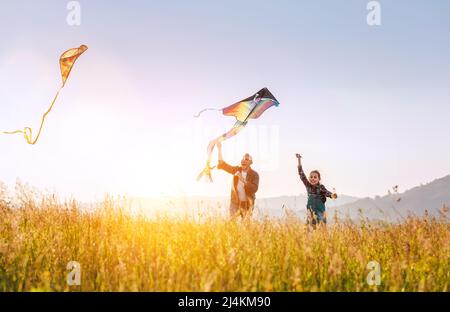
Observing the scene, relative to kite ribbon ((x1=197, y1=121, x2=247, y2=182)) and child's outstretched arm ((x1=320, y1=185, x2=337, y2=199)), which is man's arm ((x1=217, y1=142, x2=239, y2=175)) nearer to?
kite ribbon ((x1=197, y1=121, x2=247, y2=182))

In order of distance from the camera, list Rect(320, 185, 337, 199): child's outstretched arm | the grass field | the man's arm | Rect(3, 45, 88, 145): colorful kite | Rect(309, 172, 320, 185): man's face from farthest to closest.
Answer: the man's arm
Rect(309, 172, 320, 185): man's face
Rect(320, 185, 337, 199): child's outstretched arm
Rect(3, 45, 88, 145): colorful kite
the grass field

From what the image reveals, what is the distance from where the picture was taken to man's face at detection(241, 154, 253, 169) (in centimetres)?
1086

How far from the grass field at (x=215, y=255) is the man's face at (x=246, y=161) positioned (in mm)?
3917

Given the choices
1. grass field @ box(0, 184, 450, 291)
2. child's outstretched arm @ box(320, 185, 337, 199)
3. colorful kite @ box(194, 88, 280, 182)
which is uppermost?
colorful kite @ box(194, 88, 280, 182)

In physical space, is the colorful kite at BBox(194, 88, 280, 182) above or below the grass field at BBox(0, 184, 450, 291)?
above

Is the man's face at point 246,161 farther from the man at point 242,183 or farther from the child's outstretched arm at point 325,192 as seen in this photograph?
the child's outstretched arm at point 325,192

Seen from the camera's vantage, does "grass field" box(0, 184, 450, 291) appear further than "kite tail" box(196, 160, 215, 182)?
No

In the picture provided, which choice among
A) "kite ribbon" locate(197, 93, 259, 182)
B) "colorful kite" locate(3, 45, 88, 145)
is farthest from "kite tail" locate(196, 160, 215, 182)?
"colorful kite" locate(3, 45, 88, 145)

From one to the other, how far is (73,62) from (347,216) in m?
5.03

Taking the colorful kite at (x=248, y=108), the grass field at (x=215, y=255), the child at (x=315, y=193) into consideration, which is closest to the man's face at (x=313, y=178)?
the child at (x=315, y=193)

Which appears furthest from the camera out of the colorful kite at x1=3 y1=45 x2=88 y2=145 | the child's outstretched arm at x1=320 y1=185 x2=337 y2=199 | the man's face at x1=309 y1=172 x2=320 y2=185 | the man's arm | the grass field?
the man's arm

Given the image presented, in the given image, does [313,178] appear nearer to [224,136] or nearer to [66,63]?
[224,136]

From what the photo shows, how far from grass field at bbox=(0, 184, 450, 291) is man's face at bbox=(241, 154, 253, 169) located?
3917 millimetres

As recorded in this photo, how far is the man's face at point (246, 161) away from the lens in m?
10.9
